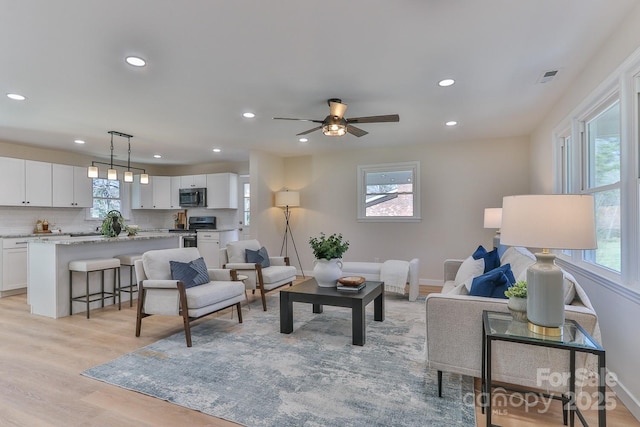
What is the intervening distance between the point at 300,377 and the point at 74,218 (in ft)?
21.1

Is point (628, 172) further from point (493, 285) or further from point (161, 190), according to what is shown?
point (161, 190)

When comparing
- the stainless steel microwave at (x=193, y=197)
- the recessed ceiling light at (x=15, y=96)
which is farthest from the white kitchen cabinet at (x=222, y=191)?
the recessed ceiling light at (x=15, y=96)

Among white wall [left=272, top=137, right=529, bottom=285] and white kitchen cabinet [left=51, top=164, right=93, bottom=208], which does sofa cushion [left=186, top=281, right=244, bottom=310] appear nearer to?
white wall [left=272, top=137, right=529, bottom=285]

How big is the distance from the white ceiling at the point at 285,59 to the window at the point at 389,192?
1.48m

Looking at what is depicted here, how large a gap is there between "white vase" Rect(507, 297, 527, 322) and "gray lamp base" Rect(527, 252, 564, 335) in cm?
17

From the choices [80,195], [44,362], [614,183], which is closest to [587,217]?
[614,183]

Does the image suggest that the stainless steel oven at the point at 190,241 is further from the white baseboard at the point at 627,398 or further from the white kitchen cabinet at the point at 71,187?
the white baseboard at the point at 627,398

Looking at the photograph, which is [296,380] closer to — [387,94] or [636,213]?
[636,213]

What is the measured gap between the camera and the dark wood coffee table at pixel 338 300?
10.2 ft

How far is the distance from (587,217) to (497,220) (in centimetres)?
296

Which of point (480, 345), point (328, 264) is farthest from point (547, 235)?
point (328, 264)

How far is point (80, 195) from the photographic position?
6477 mm

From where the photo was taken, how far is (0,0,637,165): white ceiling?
2.08m

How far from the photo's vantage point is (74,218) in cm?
666
